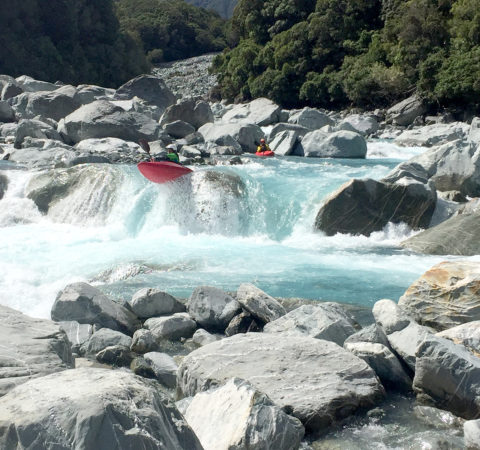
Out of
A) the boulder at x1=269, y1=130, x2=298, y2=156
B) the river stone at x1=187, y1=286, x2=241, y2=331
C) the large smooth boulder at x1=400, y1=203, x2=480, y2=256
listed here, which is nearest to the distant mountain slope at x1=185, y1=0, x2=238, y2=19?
the boulder at x1=269, y1=130, x2=298, y2=156

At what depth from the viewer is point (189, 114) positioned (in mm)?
23156

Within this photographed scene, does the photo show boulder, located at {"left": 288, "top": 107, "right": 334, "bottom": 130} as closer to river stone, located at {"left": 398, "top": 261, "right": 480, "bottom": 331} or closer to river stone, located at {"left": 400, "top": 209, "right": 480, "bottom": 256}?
river stone, located at {"left": 400, "top": 209, "right": 480, "bottom": 256}

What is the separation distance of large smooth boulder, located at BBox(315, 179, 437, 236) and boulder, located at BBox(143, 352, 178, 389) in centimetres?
657

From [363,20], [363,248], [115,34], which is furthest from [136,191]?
[115,34]

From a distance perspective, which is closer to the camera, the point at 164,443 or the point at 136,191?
the point at 164,443

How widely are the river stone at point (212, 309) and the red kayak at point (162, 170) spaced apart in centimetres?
642

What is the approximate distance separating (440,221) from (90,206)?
694cm

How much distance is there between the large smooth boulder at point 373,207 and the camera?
468 inches

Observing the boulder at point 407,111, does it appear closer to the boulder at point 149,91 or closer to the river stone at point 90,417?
the boulder at point 149,91

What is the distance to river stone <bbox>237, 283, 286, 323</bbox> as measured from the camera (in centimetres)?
693

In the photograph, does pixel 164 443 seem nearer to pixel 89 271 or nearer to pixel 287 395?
pixel 287 395

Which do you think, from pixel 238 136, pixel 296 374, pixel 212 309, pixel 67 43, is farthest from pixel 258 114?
pixel 67 43

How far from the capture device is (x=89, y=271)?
978 cm

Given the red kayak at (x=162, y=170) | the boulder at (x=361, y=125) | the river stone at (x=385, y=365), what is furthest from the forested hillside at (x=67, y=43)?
the river stone at (x=385, y=365)
